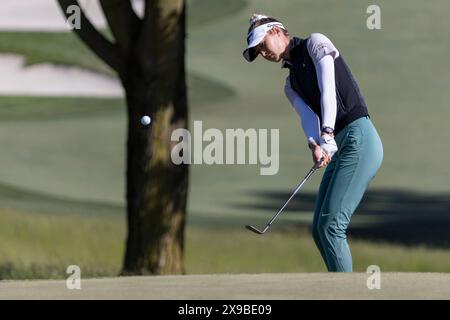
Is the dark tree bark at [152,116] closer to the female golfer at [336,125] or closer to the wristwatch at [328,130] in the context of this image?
the female golfer at [336,125]

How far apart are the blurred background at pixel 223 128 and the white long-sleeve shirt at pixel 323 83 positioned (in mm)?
5022

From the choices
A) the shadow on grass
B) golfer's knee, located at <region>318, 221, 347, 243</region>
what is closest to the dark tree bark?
golfer's knee, located at <region>318, 221, 347, 243</region>

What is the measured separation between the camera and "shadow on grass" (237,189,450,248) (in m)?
19.2

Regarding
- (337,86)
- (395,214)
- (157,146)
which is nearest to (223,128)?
(395,214)

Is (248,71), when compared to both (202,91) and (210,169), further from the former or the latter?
(210,169)

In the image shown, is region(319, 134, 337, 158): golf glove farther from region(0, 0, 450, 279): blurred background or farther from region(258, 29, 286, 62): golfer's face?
region(0, 0, 450, 279): blurred background

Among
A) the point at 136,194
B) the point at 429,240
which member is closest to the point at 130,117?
the point at 136,194

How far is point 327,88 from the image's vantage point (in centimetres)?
863

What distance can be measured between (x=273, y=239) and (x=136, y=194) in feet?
16.8

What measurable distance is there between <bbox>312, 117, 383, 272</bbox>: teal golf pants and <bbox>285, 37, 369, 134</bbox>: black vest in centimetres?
6

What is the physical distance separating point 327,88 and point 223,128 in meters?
16.4

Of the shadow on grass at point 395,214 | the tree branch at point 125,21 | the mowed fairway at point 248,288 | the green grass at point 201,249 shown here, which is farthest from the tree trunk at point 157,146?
the shadow on grass at point 395,214

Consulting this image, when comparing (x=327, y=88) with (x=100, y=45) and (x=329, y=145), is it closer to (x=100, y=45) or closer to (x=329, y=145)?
(x=329, y=145)

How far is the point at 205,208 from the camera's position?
21.5 m
